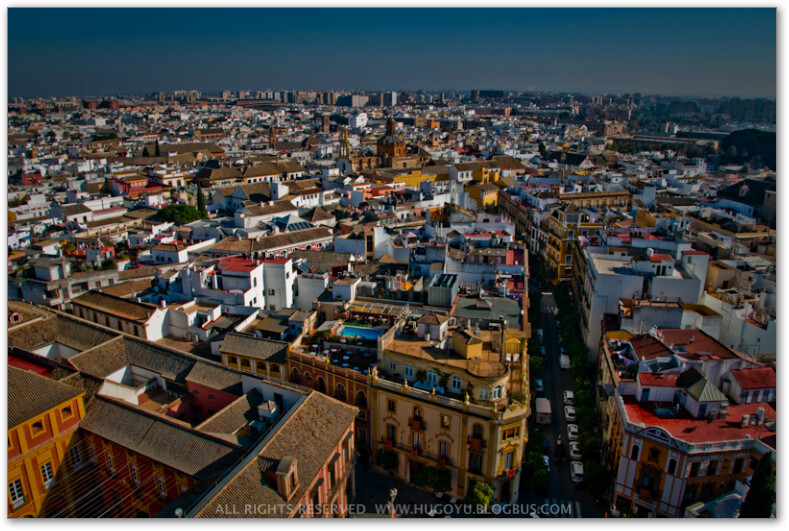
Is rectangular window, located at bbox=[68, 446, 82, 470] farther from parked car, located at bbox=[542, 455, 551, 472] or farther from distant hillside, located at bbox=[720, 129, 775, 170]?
distant hillside, located at bbox=[720, 129, 775, 170]

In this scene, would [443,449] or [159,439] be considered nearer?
[159,439]

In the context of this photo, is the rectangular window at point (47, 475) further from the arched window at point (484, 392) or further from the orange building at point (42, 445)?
the arched window at point (484, 392)

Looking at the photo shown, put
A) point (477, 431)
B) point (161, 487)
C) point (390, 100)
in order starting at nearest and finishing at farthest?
point (161, 487) → point (477, 431) → point (390, 100)

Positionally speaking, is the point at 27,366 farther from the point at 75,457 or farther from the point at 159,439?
the point at 159,439

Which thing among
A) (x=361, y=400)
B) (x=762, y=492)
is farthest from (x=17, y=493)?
(x=762, y=492)

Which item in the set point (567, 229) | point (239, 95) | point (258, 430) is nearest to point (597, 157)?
point (567, 229)

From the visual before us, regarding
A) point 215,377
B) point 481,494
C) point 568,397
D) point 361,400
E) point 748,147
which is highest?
point 748,147

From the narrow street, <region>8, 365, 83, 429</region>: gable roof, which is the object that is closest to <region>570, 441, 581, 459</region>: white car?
the narrow street

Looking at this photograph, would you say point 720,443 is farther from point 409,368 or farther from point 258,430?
point 258,430
